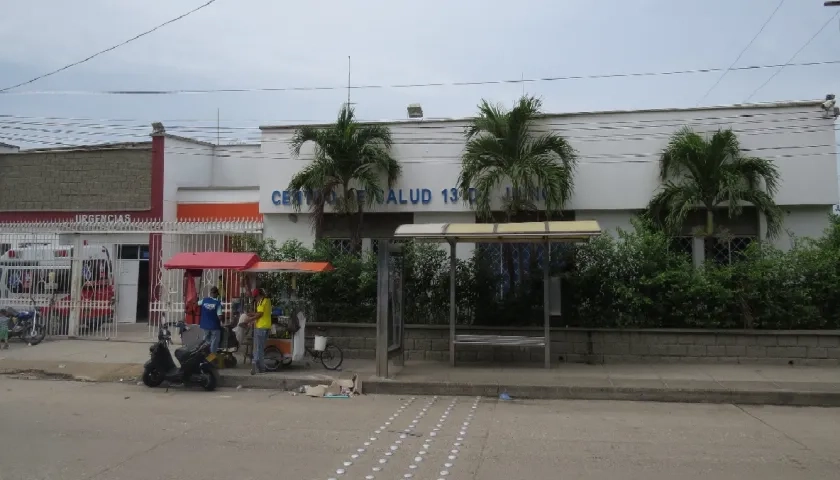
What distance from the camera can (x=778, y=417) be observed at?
916 cm

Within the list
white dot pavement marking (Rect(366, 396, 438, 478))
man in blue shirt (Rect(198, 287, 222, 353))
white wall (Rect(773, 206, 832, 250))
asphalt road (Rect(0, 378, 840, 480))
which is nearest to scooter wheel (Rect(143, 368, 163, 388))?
asphalt road (Rect(0, 378, 840, 480))

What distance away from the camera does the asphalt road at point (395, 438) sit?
6262mm

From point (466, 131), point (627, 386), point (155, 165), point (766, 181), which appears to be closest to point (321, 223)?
point (466, 131)

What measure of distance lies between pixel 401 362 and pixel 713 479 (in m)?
7.50

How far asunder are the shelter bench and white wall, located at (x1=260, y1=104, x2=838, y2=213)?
450cm

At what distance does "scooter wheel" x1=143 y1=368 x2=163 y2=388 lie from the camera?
1113 centimetres

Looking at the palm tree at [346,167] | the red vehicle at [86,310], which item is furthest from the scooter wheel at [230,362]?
the red vehicle at [86,310]

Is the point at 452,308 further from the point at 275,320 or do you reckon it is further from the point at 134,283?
the point at 134,283

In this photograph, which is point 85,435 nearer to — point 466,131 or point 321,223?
point 321,223

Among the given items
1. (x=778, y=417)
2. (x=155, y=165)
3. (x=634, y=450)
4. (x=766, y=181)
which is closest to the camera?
(x=634, y=450)

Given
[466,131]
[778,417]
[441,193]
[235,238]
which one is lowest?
[778,417]

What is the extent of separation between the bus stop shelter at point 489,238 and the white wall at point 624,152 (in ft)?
13.3

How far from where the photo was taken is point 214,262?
39.9ft

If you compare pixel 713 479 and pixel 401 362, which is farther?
pixel 401 362
